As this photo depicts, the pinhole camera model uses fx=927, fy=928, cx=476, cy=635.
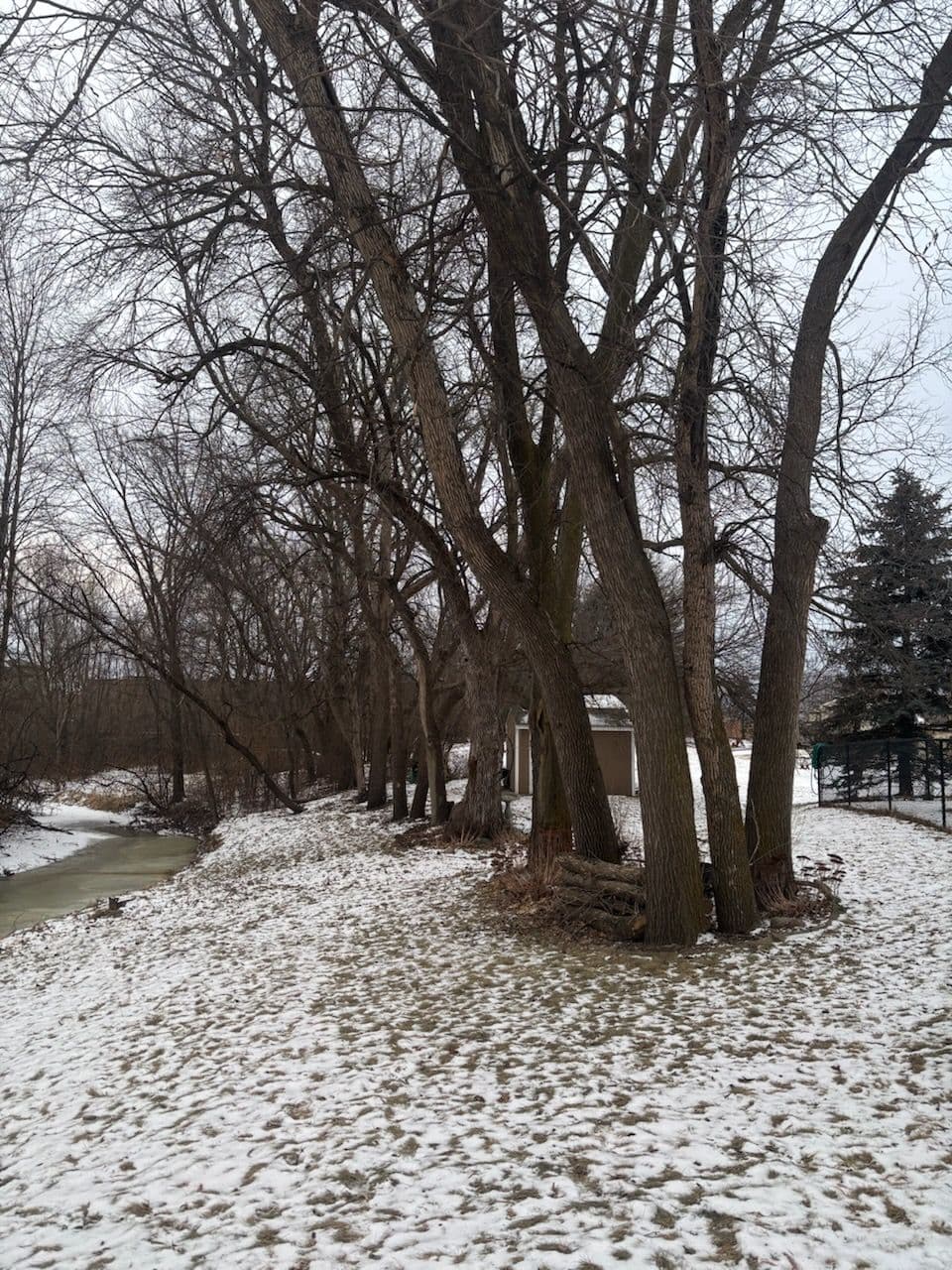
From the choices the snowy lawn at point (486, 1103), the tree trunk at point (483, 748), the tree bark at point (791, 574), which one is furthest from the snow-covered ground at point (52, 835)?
the tree bark at point (791, 574)

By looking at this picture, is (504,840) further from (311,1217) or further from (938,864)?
(311,1217)

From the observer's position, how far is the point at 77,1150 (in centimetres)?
452

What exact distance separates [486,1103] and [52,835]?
69.4 ft

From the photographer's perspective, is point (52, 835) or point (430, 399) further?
point (52, 835)

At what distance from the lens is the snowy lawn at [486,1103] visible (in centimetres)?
343

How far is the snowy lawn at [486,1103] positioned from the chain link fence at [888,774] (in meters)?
9.48

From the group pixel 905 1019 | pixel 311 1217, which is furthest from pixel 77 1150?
pixel 905 1019

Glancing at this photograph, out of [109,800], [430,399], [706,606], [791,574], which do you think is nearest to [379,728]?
[430,399]

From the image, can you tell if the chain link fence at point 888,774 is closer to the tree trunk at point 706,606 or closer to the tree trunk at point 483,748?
the tree trunk at point 483,748

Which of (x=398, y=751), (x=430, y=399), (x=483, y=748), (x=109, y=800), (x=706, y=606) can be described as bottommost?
(x=109, y=800)

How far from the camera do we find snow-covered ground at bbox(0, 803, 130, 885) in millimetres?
20000

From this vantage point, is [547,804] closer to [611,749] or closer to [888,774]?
[888,774]

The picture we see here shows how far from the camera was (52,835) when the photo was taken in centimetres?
2278

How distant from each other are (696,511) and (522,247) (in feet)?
8.36
